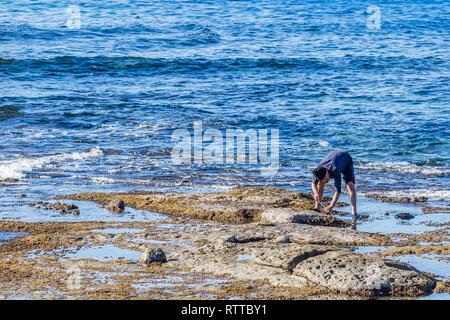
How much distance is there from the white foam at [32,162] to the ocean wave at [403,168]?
637 cm

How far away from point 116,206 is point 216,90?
13.7 metres

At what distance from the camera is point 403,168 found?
49.9ft

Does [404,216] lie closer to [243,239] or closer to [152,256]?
[243,239]

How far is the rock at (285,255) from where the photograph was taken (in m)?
7.71

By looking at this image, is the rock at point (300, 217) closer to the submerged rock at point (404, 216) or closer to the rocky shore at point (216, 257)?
the rocky shore at point (216, 257)

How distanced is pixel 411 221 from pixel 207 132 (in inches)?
360

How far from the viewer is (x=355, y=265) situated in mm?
7434

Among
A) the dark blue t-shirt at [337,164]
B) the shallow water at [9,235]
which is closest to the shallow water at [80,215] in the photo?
the shallow water at [9,235]

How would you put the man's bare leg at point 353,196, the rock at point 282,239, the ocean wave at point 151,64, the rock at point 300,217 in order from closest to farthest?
the rock at point 282,239 < the rock at point 300,217 < the man's bare leg at point 353,196 < the ocean wave at point 151,64

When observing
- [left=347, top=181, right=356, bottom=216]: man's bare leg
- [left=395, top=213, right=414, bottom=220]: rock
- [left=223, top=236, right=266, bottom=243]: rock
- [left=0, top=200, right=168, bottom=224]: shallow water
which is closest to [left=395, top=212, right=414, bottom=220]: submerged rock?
[left=395, top=213, right=414, bottom=220]: rock

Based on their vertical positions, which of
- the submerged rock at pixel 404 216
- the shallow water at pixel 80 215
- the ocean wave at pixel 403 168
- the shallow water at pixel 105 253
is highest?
the shallow water at pixel 105 253

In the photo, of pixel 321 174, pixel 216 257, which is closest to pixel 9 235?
pixel 216 257
